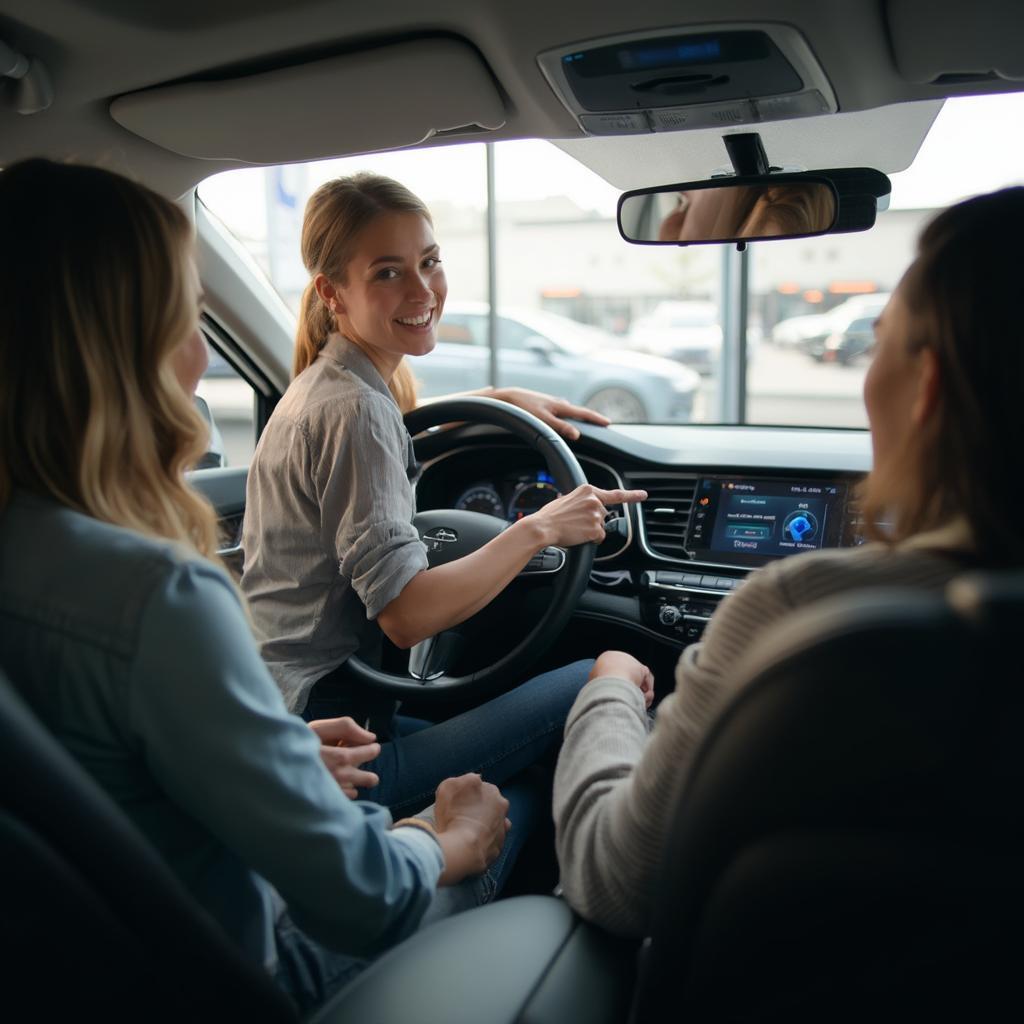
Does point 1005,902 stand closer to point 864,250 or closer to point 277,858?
point 277,858

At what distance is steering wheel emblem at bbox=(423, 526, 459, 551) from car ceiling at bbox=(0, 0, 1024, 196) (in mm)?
849

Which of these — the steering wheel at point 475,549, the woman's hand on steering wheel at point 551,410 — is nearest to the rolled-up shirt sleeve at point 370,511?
the steering wheel at point 475,549

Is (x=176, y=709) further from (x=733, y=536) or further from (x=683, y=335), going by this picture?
(x=683, y=335)

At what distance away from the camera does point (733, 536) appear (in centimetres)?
253

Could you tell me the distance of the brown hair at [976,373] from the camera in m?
0.91

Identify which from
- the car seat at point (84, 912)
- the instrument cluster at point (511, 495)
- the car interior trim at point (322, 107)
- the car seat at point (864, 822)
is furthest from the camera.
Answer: the instrument cluster at point (511, 495)

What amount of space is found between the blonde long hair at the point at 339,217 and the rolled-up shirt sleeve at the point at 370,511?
39 cm

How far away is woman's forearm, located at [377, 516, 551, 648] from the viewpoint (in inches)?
75.9

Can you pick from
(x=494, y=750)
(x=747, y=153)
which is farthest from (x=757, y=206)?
(x=494, y=750)

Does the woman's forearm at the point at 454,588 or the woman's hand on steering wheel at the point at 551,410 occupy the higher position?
the woman's hand on steering wheel at the point at 551,410

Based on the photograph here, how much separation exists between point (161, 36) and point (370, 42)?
37 centimetres

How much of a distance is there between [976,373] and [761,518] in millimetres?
1616

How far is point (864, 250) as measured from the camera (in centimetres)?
1515

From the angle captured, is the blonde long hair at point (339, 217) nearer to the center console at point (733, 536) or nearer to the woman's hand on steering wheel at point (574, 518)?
the woman's hand on steering wheel at point (574, 518)
